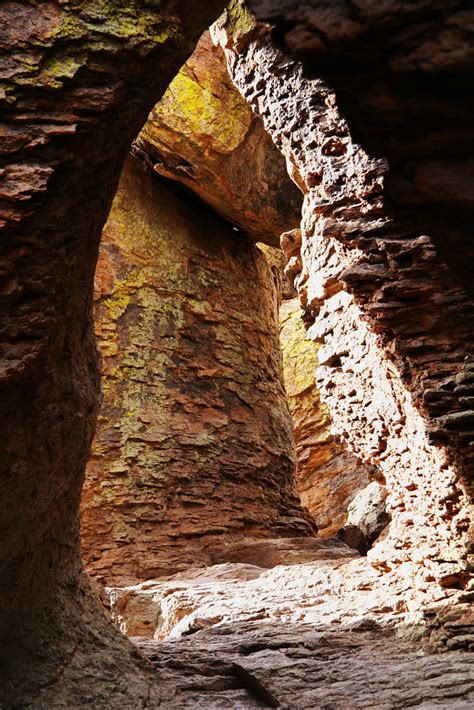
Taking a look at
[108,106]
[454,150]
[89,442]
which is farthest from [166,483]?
[454,150]

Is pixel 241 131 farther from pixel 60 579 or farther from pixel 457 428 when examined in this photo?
pixel 60 579

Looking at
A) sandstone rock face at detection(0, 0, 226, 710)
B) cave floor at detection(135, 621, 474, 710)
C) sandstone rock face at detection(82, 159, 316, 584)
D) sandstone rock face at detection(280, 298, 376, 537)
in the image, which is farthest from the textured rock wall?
sandstone rock face at detection(280, 298, 376, 537)

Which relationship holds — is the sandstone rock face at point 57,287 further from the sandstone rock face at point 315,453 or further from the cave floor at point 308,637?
the sandstone rock face at point 315,453

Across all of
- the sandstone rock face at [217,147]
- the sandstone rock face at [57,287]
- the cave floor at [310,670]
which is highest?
the sandstone rock face at [217,147]

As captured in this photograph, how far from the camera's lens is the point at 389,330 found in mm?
5344

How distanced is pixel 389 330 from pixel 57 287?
2683 millimetres

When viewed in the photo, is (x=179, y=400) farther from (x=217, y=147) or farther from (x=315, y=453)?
(x=315, y=453)

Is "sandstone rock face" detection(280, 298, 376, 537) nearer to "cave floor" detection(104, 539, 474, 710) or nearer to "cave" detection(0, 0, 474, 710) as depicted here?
"cave" detection(0, 0, 474, 710)

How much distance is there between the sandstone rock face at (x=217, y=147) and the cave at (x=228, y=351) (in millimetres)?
30

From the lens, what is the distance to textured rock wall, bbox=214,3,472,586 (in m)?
5.15

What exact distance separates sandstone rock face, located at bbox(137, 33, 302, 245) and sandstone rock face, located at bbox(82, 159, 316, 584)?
1.77ft

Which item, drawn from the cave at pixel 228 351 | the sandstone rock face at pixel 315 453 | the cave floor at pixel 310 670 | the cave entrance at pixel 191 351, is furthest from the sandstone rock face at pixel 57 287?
the sandstone rock face at pixel 315 453

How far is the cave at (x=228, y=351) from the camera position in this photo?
2.46 metres

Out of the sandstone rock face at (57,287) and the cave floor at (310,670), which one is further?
the cave floor at (310,670)
